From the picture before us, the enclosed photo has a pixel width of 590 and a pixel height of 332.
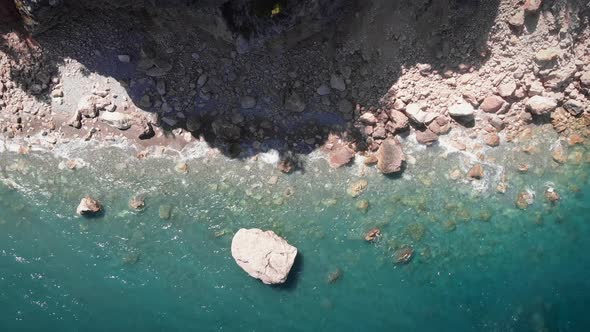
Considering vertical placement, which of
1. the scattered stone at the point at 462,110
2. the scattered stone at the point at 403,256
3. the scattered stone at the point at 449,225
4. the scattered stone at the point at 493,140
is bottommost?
the scattered stone at the point at 403,256

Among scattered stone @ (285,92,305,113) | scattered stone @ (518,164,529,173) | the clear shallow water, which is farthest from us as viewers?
scattered stone @ (285,92,305,113)

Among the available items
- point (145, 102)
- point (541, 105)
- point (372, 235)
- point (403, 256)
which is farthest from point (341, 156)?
point (145, 102)

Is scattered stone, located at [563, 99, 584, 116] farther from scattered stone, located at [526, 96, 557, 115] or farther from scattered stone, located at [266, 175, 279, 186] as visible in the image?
scattered stone, located at [266, 175, 279, 186]

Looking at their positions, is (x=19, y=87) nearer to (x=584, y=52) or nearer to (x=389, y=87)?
(x=389, y=87)

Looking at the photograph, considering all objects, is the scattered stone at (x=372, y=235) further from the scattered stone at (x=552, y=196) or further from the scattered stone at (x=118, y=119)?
the scattered stone at (x=118, y=119)

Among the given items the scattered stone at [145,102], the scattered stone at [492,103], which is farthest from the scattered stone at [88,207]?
the scattered stone at [492,103]

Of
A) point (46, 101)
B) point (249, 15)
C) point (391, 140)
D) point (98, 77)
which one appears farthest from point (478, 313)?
point (46, 101)

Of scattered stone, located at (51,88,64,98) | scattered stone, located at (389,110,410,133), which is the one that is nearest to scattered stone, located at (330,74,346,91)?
scattered stone, located at (389,110,410,133)
